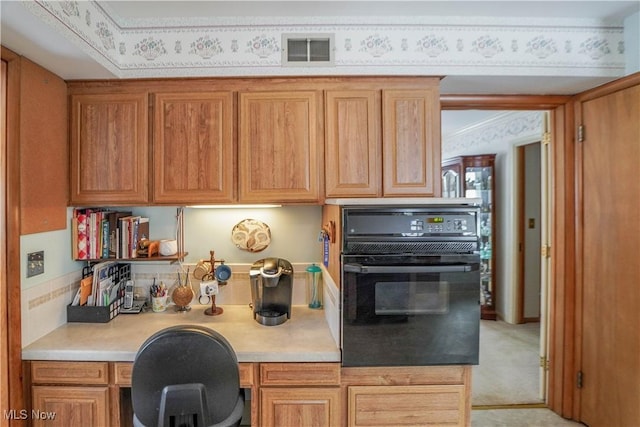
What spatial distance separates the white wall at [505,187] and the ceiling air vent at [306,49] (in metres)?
2.30

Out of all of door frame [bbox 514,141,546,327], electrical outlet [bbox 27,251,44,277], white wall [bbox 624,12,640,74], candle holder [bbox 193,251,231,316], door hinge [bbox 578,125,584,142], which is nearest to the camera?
electrical outlet [bbox 27,251,44,277]

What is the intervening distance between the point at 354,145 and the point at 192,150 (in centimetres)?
91

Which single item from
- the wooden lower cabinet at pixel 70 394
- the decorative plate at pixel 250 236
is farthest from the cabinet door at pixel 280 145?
the wooden lower cabinet at pixel 70 394

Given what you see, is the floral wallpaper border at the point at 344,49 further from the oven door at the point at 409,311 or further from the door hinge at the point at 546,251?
the door hinge at the point at 546,251

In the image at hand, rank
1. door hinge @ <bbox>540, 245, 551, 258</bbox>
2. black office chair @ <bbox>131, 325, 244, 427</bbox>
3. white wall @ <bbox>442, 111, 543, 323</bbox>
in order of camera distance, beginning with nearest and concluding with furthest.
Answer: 1. black office chair @ <bbox>131, 325, 244, 427</bbox>
2. door hinge @ <bbox>540, 245, 551, 258</bbox>
3. white wall @ <bbox>442, 111, 543, 323</bbox>

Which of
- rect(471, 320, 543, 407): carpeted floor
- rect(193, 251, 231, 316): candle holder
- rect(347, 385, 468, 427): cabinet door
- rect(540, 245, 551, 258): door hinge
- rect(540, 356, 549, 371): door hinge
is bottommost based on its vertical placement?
rect(471, 320, 543, 407): carpeted floor

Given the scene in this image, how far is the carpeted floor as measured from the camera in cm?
254

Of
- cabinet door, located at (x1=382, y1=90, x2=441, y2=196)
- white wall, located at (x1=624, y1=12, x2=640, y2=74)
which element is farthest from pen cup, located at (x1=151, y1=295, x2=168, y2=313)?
white wall, located at (x1=624, y1=12, x2=640, y2=74)

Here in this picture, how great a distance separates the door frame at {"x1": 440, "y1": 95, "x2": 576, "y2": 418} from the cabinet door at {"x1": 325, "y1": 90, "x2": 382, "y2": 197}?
653 millimetres

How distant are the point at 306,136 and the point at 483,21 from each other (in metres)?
1.18

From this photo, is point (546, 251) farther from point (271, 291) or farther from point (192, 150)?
point (192, 150)

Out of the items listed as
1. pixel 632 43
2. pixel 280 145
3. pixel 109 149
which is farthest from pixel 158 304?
pixel 632 43

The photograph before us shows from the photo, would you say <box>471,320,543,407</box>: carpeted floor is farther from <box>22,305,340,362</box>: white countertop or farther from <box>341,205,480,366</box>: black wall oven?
<box>22,305,340,362</box>: white countertop

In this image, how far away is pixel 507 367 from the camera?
3.01 meters
